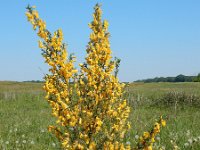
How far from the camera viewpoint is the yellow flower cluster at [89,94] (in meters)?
3.97

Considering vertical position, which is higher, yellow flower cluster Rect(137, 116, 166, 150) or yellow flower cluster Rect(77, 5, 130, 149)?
yellow flower cluster Rect(77, 5, 130, 149)

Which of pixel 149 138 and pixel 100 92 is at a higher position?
pixel 100 92

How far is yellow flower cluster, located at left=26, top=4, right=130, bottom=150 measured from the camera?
3.97 metres

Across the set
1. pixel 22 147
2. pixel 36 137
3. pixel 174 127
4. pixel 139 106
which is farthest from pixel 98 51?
pixel 139 106

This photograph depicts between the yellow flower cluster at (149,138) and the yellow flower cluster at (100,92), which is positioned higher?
the yellow flower cluster at (100,92)

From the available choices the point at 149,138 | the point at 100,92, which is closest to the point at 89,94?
the point at 100,92

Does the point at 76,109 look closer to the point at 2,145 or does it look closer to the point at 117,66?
the point at 117,66

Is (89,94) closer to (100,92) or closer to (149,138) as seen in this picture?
(100,92)

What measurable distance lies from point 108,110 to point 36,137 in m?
6.87

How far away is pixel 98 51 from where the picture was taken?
13.1 feet

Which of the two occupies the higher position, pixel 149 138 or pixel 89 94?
pixel 89 94

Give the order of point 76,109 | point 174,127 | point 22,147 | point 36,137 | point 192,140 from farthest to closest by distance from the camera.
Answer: point 174,127
point 36,137
point 22,147
point 192,140
point 76,109

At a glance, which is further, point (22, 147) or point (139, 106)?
point (139, 106)

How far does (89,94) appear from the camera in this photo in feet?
13.1
